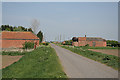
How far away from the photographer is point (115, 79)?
731 centimetres

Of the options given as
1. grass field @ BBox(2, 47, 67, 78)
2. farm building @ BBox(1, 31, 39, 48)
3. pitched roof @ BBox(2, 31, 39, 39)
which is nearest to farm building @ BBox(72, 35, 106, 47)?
farm building @ BBox(1, 31, 39, 48)

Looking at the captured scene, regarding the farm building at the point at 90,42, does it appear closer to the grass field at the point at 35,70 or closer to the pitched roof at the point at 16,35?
the pitched roof at the point at 16,35

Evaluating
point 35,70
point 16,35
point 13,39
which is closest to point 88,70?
point 35,70

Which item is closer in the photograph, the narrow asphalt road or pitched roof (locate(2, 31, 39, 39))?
the narrow asphalt road

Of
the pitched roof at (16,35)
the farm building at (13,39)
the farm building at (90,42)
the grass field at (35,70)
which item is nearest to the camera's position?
the grass field at (35,70)

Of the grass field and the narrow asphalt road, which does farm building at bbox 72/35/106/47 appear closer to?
the narrow asphalt road

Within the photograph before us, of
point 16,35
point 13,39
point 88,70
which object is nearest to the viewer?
point 88,70

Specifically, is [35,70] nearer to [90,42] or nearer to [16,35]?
[16,35]

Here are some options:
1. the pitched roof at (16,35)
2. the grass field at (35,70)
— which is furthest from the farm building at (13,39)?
the grass field at (35,70)

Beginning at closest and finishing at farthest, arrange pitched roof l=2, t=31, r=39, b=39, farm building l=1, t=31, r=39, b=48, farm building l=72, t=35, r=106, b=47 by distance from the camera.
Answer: farm building l=1, t=31, r=39, b=48
pitched roof l=2, t=31, r=39, b=39
farm building l=72, t=35, r=106, b=47

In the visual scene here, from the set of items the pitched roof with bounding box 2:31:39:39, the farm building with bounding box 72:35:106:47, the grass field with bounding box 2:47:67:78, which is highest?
the pitched roof with bounding box 2:31:39:39

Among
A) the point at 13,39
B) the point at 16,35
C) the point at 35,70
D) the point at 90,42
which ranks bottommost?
the point at 35,70

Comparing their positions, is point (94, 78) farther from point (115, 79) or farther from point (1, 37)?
point (1, 37)

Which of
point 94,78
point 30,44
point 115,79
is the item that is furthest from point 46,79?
point 30,44
